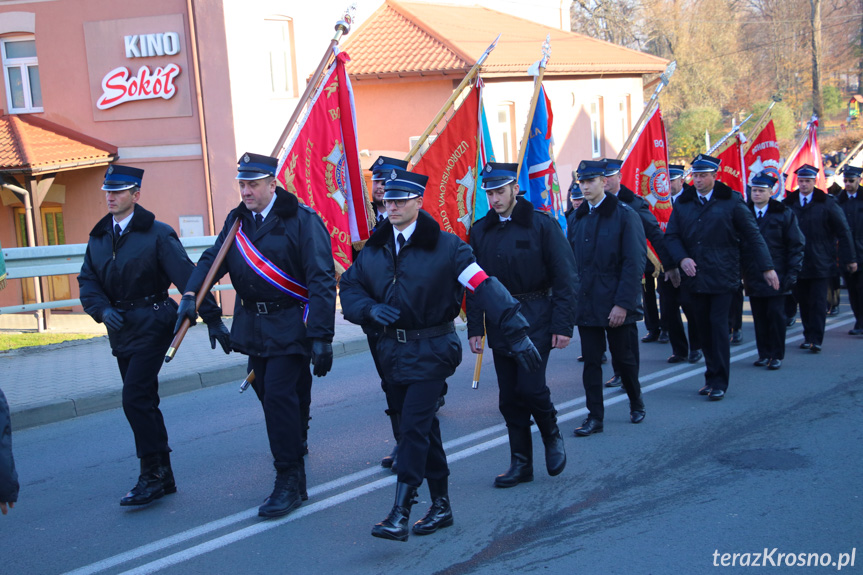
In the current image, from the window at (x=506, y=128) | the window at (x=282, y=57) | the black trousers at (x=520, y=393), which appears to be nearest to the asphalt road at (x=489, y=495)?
the black trousers at (x=520, y=393)

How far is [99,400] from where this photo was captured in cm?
828

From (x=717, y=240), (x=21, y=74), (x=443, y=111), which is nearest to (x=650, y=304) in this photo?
(x=717, y=240)

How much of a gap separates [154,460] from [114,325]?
3.00 feet

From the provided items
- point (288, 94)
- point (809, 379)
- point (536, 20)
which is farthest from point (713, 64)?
point (809, 379)

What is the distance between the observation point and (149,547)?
4.64m

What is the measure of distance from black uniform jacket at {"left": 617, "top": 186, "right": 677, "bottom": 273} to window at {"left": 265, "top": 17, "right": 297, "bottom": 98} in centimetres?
1218

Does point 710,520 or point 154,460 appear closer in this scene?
point 710,520

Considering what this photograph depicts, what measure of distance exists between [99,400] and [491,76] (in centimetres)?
1635

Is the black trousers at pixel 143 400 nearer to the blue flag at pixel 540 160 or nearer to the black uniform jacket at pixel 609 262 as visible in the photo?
the black uniform jacket at pixel 609 262

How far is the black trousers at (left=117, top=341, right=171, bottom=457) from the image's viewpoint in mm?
5312

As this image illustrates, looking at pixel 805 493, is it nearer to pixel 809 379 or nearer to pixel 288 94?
pixel 809 379

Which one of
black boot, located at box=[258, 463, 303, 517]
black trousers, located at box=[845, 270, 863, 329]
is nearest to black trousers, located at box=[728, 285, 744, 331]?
black trousers, located at box=[845, 270, 863, 329]

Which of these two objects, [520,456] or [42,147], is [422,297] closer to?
[520,456]

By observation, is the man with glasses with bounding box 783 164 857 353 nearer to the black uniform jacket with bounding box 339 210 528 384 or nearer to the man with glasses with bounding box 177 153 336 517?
the black uniform jacket with bounding box 339 210 528 384
